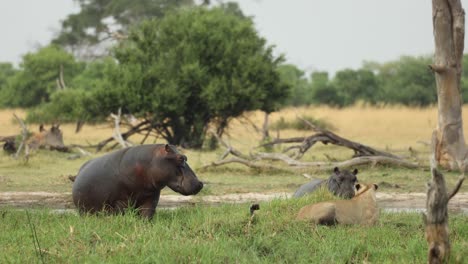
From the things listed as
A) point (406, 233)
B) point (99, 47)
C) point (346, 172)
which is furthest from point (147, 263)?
point (99, 47)

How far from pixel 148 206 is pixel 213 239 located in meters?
1.46

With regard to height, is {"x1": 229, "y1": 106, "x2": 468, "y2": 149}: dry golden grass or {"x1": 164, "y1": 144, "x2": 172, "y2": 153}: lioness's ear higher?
{"x1": 164, "y1": 144, "x2": 172, "y2": 153}: lioness's ear

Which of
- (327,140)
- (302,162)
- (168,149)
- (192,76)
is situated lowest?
(302,162)

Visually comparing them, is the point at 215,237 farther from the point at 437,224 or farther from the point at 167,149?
the point at 437,224

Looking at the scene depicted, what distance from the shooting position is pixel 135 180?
300 inches

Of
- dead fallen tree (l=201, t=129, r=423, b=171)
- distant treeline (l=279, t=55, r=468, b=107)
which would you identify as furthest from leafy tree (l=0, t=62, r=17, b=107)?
dead fallen tree (l=201, t=129, r=423, b=171)

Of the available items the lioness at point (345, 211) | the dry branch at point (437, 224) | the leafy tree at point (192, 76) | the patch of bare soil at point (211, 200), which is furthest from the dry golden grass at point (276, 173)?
the dry branch at point (437, 224)

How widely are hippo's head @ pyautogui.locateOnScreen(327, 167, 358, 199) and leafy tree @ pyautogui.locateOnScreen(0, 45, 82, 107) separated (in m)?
26.3

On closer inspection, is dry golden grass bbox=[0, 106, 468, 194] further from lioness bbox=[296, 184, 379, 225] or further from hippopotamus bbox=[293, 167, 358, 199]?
lioness bbox=[296, 184, 379, 225]

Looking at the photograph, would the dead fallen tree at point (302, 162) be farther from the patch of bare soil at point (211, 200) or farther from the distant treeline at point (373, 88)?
the distant treeline at point (373, 88)

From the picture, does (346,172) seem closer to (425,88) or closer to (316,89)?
(425,88)

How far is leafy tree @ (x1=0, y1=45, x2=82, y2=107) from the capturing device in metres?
34.2

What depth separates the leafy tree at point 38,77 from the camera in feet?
112

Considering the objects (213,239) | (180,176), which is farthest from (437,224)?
(180,176)
